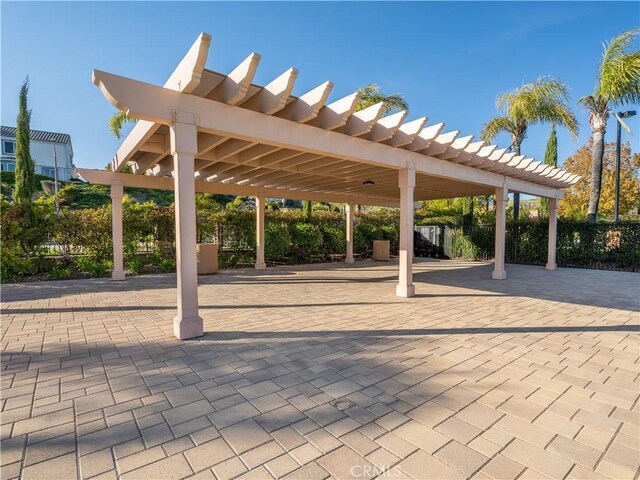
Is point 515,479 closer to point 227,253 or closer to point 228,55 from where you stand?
point 228,55

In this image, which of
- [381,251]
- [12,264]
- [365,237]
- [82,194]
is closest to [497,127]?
[381,251]

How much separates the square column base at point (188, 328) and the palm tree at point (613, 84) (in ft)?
47.4

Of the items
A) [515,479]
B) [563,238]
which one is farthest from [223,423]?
[563,238]

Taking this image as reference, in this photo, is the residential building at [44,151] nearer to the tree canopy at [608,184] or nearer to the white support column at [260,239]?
the white support column at [260,239]

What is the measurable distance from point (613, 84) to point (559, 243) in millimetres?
5517

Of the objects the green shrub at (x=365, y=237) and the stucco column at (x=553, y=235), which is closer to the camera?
the stucco column at (x=553, y=235)

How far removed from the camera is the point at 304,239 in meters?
12.8

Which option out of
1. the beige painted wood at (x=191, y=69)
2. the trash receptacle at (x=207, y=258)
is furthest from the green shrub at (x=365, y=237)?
the beige painted wood at (x=191, y=69)

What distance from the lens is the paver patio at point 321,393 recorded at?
1845mm

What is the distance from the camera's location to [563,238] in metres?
12.0

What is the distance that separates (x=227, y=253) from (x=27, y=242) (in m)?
5.36

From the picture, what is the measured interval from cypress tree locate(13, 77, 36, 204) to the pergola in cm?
333

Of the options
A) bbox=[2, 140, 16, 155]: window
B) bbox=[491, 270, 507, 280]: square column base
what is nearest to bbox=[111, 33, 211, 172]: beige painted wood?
bbox=[491, 270, 507, 280]: square column base

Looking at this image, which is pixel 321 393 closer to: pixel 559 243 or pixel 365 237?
pixel 365 237
